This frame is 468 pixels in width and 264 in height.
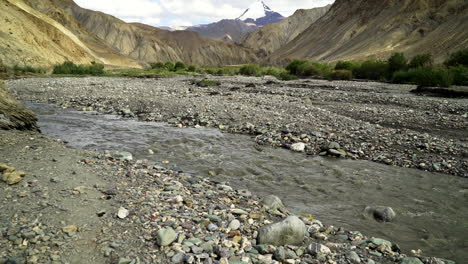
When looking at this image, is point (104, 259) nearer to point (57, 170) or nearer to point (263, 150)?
point (57, 170)

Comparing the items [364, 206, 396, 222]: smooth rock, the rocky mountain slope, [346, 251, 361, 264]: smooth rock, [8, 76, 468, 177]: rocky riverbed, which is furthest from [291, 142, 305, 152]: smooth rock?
the rocky mountain slope

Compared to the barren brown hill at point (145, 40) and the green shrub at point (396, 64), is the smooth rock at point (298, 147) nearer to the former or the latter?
the green shrub at point (396, 64)

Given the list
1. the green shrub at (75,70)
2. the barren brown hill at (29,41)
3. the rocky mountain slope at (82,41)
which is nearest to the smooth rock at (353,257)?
the rocky mountain slope at (82,41)

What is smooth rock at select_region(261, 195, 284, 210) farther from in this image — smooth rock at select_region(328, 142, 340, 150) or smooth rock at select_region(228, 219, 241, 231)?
smooth rock at select_region(328, 142, 340, 150)

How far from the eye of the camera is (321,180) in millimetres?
8359

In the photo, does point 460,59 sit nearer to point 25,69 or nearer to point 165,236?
point 165,236

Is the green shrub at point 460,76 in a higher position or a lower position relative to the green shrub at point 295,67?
lower

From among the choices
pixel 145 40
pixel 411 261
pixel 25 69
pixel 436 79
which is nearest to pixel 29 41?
pixel 25 69

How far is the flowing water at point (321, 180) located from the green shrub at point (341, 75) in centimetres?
4205

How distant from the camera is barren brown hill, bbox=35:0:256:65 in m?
156

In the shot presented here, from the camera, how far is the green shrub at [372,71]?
159 ft

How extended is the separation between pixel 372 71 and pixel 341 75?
5262 millimetres

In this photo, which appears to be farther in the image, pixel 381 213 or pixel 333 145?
pixel 333 145

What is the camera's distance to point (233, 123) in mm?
14438
